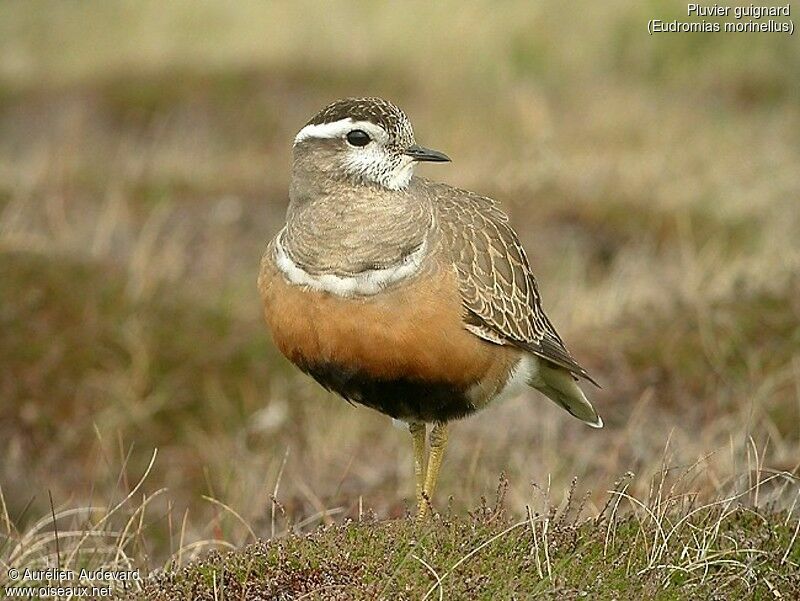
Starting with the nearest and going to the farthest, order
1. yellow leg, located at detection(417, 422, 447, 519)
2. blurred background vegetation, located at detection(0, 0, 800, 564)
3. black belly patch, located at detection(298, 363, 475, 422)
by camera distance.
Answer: black belly patch, located at detection(298, 363, 475, 422), yellow leg, located at detection(417, 422, 447, 519), blurred background vegetation, located at detection(0, 0, 800, 564)

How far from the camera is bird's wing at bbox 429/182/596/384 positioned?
212 inches

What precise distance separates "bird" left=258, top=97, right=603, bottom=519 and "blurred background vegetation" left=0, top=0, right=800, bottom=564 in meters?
0.62

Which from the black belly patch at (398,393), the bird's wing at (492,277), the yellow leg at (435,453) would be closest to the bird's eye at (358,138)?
the bird's wing at (492,277)

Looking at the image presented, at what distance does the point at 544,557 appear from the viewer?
444 cm

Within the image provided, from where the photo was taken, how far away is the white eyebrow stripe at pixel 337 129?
17.4ft

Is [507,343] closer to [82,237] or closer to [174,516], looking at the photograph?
[174,516]

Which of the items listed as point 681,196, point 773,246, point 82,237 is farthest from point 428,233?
point 681,196

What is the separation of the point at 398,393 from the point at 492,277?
0.67 meters

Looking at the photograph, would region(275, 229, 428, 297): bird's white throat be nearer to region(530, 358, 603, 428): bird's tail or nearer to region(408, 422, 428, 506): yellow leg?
region(408, 422, 428, 506): yellow leg

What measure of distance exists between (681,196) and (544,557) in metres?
9.46

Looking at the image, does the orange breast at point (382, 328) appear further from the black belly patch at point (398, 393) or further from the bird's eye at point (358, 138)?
the bird's eye at point (358, 138)

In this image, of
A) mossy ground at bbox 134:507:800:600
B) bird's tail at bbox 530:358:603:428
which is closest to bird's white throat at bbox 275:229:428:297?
mossy ground at bbox 134:507:800:600

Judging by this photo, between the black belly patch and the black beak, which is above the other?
the black beak

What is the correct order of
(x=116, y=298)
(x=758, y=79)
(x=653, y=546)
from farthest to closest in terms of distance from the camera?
(x=758, y=79)
(x=116, y=298)
(x=653, y=546)
